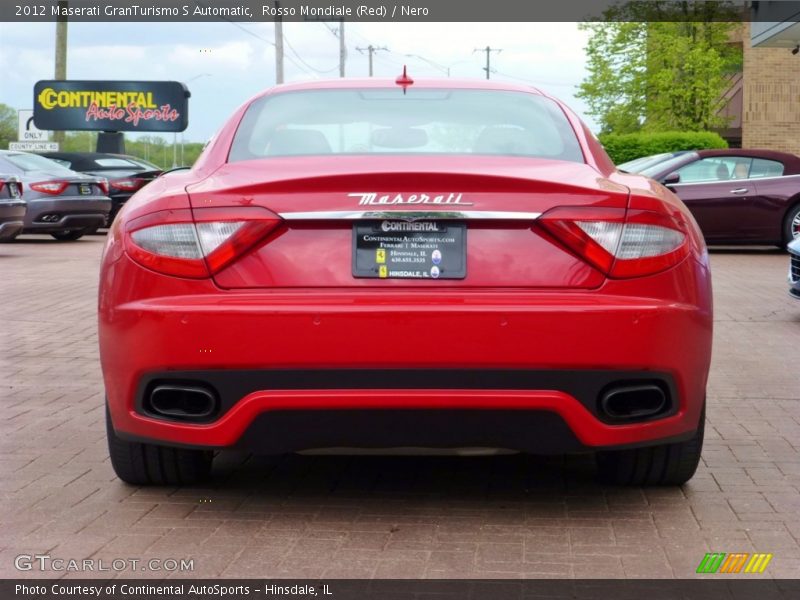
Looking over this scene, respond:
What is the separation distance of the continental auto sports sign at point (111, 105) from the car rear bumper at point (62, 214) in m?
21.0

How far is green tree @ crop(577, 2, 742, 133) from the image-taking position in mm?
43906

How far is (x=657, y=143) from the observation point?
3644cm

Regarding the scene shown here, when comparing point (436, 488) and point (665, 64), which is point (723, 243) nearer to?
point (436, 488)

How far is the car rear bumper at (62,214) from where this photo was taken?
2052 cm

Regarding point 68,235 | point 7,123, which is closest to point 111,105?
point 68,235

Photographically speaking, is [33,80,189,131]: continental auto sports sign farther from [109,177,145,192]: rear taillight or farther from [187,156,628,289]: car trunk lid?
[187,156,628,289]: car trunk lid

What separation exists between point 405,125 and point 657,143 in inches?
1275

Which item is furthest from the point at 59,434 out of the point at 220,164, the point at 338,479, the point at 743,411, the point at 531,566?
the point at 743,411

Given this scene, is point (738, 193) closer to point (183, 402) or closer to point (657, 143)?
point (183, 402)

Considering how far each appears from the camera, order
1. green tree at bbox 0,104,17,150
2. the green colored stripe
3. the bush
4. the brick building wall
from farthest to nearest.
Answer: green tree at bbox 0,104,17,150 < the brick building wall < the bush < the green colored stripe

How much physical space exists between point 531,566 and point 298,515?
97 cm

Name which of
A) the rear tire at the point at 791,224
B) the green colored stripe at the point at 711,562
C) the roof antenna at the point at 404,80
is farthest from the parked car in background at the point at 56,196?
the green colored stripe at the point at 711,562

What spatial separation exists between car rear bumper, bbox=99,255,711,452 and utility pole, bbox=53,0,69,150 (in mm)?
38026

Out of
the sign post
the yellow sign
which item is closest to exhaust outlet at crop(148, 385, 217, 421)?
the sign post
